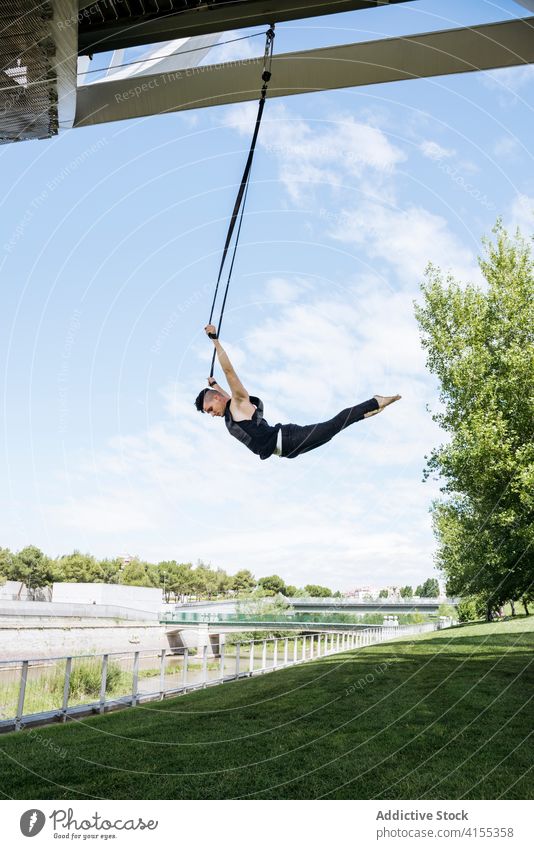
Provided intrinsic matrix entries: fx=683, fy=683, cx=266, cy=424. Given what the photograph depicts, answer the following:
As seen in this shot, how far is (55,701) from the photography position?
10.1 meters

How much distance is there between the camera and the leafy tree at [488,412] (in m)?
14.3

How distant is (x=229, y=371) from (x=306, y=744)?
4.14m

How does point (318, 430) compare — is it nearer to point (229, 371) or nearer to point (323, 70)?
point (229, 371)

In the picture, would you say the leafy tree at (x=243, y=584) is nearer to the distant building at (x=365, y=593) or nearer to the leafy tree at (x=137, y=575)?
the leafy tree at (x=137, y=575)

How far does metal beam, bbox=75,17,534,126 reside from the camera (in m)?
5.78

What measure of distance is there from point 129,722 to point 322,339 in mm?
6474

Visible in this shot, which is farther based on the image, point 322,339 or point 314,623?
point 314,623

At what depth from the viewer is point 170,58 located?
6.20 m

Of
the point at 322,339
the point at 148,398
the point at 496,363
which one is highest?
the point at 496,363

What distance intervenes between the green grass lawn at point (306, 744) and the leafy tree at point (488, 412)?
4.44m

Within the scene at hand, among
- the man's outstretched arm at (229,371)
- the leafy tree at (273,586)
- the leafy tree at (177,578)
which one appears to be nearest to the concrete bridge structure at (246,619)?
the leafy tree at (177,578)

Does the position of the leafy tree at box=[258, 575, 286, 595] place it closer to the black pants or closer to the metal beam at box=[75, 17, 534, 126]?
the black pants
